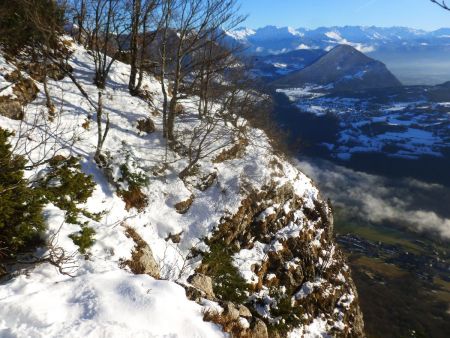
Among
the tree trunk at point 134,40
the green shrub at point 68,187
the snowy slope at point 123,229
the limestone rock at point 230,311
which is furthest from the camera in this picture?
the tree trunk at point 134,40

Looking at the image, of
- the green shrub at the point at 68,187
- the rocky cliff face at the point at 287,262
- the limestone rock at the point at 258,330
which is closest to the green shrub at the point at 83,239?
the green shrub at the point at 68,187

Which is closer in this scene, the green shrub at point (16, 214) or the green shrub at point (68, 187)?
the green shrub at point (16, 214)

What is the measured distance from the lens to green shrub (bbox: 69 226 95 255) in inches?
408

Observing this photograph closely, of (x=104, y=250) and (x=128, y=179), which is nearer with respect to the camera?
(x=104, y=250)

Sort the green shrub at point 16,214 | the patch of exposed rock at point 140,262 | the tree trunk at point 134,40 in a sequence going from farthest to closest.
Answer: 1. the tree trunk at point 134,40
2. the patch of exposed rock at point 140,262
3. the green shrub at point 16,214

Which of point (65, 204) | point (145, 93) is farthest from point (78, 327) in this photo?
point (145, 93)

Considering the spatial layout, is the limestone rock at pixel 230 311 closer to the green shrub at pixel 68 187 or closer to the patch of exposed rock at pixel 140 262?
the patch of exposed rock at pixel 140 262

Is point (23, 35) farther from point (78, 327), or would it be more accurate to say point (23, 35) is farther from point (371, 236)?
point (371, 236)

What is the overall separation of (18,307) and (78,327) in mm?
1161

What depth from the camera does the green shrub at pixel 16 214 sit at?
8.22m


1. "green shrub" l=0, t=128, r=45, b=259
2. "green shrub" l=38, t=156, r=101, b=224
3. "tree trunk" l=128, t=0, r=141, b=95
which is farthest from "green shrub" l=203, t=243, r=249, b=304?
"tree trunk" l=128, t=0, r=141, b=95

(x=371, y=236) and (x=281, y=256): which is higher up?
(x=281, y=256)

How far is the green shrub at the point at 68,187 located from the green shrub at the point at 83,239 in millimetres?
647

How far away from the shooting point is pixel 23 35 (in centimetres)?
1794
